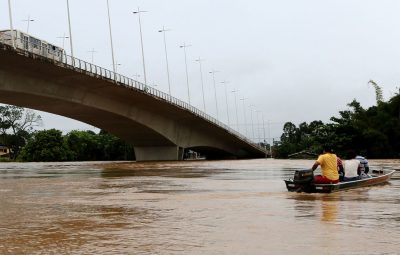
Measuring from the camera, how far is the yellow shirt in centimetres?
1477

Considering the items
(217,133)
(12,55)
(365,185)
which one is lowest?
(365,185)

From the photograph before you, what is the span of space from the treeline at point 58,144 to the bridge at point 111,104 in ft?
104

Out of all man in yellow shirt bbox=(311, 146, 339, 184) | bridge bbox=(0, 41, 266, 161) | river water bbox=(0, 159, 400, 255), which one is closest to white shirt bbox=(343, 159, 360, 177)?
man in yellow shirt bbox=(311, 146, 339, 184)

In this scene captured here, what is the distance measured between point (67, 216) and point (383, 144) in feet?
173

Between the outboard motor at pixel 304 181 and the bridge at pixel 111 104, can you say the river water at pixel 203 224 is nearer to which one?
the outboard motor at pixel 304 181

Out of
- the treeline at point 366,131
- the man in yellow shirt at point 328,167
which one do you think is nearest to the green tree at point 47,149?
the treeline at point 366,131

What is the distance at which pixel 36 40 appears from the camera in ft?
125

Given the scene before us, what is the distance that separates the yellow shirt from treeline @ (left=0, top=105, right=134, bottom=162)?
83.3 meters

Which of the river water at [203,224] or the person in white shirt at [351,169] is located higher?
the person in white shirt at [351,169]

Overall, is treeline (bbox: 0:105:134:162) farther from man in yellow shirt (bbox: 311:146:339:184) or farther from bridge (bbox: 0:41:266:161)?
man in yellow shirt (bbox: 311:146:339:184)

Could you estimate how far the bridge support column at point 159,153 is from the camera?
64312mm

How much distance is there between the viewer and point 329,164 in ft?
48.6

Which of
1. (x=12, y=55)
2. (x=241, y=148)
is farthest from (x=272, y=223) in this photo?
(x=241, y=148)

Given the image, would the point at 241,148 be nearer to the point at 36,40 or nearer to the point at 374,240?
the point at 36,40
